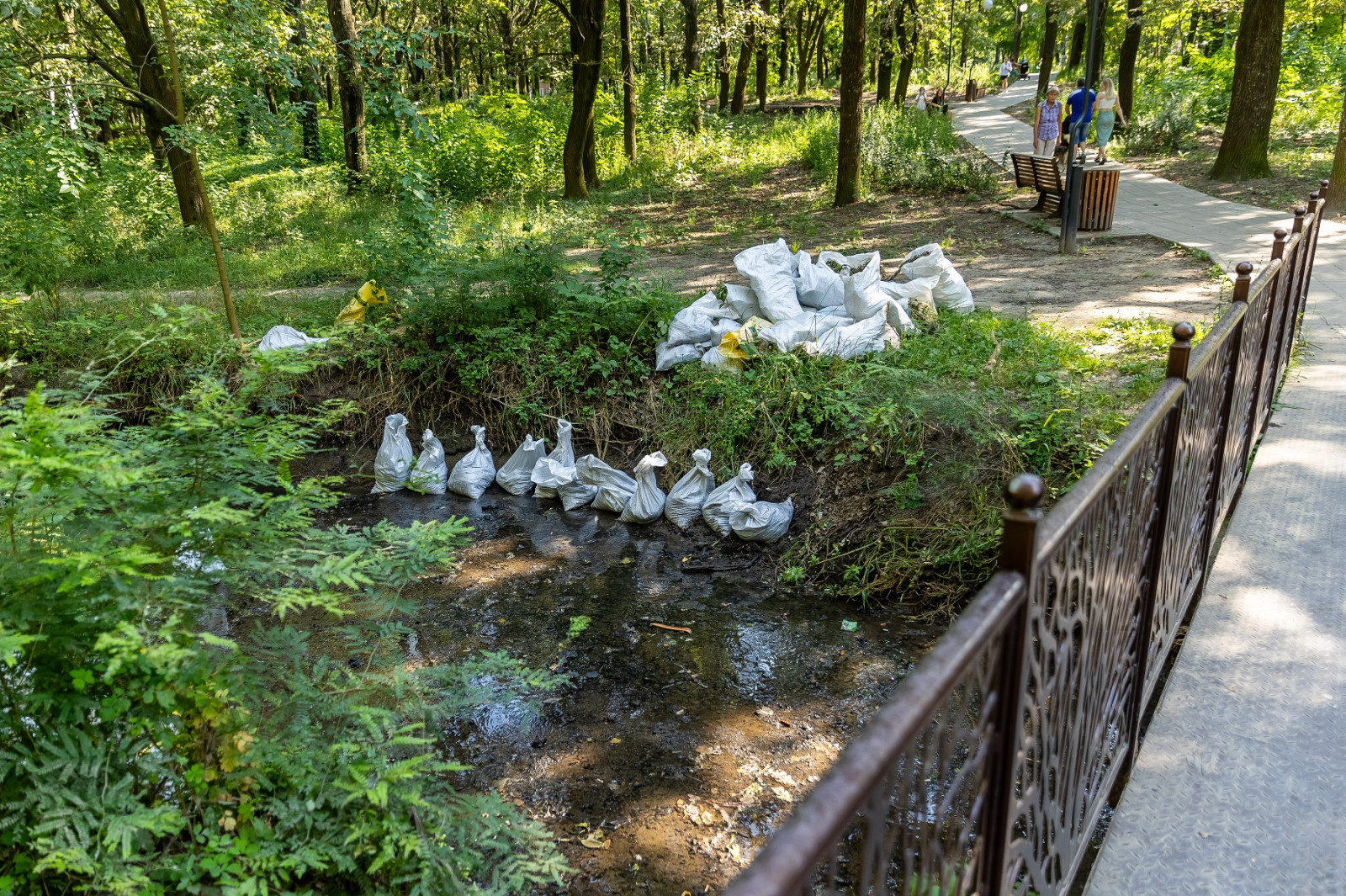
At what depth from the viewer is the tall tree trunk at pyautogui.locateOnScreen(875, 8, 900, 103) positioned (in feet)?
74.8

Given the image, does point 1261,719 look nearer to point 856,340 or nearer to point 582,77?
point 856,340

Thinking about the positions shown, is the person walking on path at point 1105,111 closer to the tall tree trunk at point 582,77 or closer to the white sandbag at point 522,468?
the tall tree trunk at point 582,77

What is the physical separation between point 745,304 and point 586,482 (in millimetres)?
2244

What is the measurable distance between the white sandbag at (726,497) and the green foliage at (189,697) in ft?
10.6

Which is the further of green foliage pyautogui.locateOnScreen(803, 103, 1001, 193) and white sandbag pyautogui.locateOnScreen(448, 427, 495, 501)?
green foliage pyautogui.locateOnScreen(803, 103, 1001, 193)

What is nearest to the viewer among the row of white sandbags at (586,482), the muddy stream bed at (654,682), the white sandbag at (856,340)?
the muddy stream bed at (654,682)

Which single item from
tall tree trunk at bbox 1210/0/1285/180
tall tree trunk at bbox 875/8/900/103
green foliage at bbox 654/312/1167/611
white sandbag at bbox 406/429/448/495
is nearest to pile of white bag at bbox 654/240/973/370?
green foliage at bbox 654/312/1167/611

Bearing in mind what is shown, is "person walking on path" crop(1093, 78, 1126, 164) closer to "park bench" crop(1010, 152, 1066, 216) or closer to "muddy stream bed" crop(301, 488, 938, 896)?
"park bench" crop(1010, 152, 1066, 216)

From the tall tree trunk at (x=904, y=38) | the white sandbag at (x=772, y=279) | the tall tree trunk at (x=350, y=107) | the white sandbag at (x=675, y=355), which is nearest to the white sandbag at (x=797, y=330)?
the white sandbag at (x=772, y=279)

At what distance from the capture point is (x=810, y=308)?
822cm

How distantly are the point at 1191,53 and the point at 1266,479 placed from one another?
98.2 ft

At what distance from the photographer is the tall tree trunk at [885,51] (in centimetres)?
2280

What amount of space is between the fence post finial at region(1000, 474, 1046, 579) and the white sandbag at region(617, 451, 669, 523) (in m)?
5.45

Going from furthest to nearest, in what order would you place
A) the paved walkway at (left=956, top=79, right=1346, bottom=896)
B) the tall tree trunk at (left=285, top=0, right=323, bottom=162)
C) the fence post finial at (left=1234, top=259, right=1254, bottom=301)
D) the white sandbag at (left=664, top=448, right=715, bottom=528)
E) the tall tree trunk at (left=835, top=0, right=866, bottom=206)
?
the tall tree trunk at (left=835, top=0, right=866, bottom=206) → the tall tree trunk at (left=285, top=0, right=323, bottom=162) → the white sandbag at (left=664, top=448, right=715, bottom=528) → the fence post finial at (left=1234, top=259, right=1254, bottom=301) → the paved walkway at (left=956, top=79, right=1346, bottom=896)
